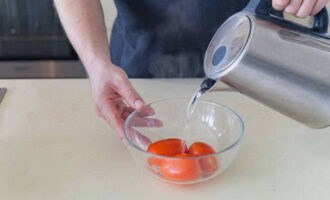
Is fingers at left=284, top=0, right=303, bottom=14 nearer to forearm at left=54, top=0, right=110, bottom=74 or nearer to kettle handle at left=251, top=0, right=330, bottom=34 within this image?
kettle handle at left=251, top=0, right=330, bottom=34

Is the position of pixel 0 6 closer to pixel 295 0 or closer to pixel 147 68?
pixel 147 68

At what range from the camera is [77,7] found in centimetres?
106

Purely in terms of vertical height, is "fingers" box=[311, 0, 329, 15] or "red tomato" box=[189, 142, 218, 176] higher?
"fingers" box=[311, 0, 329, 15]

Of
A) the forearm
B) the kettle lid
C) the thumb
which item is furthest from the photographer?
the forearm

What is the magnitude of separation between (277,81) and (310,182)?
0.57ft

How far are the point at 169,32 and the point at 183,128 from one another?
13.1 inches

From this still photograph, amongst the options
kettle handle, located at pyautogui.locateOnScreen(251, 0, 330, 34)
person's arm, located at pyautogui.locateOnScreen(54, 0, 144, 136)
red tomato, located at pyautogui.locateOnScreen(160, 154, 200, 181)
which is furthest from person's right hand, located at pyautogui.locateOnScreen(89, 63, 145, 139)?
kettle handle, located at pyautogui.locateOnScreen(251, 0, 330, 34)

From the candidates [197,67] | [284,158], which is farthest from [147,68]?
[284,158]

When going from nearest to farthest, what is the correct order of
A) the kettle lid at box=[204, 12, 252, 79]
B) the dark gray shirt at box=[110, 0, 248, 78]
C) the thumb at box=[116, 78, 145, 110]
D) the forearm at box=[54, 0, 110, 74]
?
1. the kettle lid at box=[204, 12, 252, 79]
2. the thumb at box=[116, 78, 145, 110]
3. the forearm at box=[54, 0, 110, 74]
4. the dark gray shirt at box=[110, 0, 248, 78]

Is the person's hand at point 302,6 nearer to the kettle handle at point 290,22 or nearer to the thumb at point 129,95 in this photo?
the kettle handle at point 290,22

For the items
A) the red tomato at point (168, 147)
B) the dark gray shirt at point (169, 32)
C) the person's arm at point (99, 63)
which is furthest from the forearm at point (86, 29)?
the red tomato at point (168, 147)

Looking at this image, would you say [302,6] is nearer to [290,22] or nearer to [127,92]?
[290,22]

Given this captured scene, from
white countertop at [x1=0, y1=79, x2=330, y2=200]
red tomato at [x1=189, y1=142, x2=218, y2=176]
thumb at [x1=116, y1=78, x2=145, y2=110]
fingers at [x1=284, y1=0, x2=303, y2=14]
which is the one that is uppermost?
fingers at [x1=284, y1=0, x2=303, y2=14]

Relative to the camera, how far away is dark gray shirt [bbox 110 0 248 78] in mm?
1129
